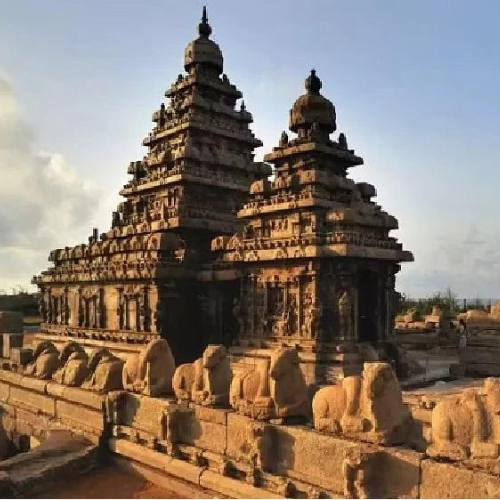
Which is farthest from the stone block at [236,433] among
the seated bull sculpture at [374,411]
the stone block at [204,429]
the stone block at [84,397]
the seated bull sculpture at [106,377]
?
the seated bull sculpture at [106,377]

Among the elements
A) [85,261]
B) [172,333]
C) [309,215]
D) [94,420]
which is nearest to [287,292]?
[309,215]

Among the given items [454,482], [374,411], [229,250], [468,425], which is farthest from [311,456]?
[229,250]

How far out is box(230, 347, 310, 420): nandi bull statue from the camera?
762cm

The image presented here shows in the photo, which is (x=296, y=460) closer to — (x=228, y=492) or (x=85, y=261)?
(x=228, y=492)

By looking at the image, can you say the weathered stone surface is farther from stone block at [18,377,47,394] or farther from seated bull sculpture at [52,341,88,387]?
seated bull sculpture at [52,341,88,387]

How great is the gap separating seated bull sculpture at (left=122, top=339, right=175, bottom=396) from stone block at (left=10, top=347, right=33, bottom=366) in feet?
17.7

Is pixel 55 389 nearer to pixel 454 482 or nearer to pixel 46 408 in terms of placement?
pixel 46 408

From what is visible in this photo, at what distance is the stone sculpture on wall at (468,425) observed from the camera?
568cm

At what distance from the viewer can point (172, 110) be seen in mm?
22750

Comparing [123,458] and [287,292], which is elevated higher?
[287,292]

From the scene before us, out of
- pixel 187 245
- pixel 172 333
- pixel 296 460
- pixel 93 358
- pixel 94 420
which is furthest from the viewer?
pixel 187 245

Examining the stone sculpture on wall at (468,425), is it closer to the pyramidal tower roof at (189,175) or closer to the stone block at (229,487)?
the stone block at (229,487)

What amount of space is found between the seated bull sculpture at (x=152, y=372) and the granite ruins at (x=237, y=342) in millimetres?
27

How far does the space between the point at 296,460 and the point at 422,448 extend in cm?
165
